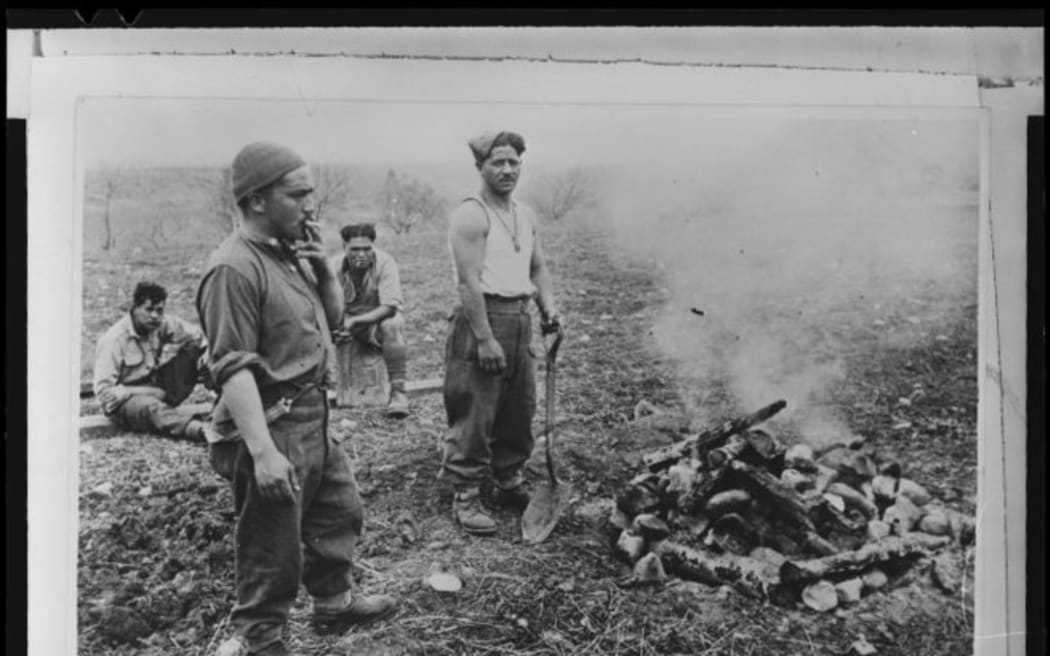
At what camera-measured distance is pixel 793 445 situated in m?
2.57

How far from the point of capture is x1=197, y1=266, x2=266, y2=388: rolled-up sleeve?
7.70ft

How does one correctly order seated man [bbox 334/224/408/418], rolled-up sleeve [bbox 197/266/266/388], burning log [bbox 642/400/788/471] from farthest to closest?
burning log [bbox 642/400/788/471], seated man [bbox 334/224/408/418], rolled-up sleeve [bbox 197/266/266/388]

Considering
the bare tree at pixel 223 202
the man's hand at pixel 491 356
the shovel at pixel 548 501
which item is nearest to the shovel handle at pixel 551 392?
the shovel at pixel 548 501

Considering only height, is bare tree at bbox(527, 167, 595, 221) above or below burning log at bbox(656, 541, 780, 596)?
above

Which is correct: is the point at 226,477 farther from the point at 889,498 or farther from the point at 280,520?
the point at 889,498

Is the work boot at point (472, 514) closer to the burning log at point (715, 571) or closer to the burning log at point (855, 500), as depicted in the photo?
the burning log at point (715, 571)

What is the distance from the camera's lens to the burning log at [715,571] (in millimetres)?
2498

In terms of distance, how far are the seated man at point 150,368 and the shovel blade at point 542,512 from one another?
0.82 metres

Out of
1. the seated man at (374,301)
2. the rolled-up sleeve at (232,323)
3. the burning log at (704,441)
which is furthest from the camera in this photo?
the burning log at (704,441)

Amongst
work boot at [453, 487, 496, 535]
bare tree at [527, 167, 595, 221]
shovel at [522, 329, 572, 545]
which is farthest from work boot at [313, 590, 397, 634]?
bare tree at [527, 167, 595, 221]

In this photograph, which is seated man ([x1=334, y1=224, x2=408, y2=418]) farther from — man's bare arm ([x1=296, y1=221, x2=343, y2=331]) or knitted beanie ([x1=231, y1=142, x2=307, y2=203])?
knitted beanie ([x1=231, y1=142, x2=307, y2=203])

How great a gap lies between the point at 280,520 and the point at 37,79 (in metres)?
1.23

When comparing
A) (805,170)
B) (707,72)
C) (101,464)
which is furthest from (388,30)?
(101,464)

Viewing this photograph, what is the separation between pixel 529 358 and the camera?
8.27 feet
